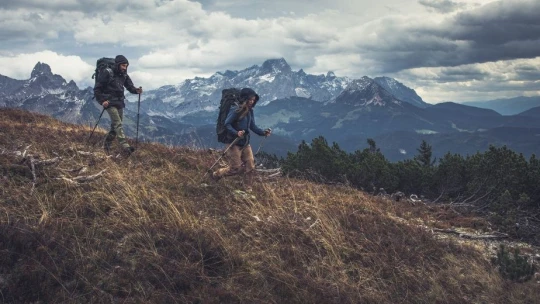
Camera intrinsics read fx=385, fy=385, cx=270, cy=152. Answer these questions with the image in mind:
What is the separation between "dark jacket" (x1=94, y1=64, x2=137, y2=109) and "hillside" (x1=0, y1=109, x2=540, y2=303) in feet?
9.67

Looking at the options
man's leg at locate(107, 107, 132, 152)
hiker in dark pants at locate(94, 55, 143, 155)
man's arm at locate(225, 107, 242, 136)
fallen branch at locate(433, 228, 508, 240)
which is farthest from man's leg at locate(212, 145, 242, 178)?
fallen branch at locate(433, 228, 508, 240)

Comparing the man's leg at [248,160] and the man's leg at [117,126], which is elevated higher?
the man's leg at [117,126]

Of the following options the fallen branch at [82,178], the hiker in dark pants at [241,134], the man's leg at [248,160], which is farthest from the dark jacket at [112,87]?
the fallen branch at [82,178]

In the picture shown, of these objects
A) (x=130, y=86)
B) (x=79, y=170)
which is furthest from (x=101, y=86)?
(x=79, y=170)

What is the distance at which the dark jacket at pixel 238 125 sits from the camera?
10.3 m

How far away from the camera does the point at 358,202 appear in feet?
36.3

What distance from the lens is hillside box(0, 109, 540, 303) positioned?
5.34 meters

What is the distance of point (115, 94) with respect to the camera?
12352 millimetres

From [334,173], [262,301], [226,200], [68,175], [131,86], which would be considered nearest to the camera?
[262,301]

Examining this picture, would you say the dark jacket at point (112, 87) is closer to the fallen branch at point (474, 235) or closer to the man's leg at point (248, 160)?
the man's leg at point (248, 160)

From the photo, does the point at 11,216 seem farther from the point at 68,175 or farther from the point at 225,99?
the point at 225,99

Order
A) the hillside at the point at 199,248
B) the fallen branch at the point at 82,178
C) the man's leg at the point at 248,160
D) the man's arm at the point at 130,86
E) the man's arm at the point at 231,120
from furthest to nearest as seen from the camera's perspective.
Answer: the man's arm at the point at 130,86 < the man's leg at the point at 248,160 < the man's arm at the point at 231,120 < the fallen branch at the point at 82,178 < the hillside at the point at 199,248

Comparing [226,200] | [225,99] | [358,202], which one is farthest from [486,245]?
[225,99]

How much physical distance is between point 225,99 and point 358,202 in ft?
15.7
